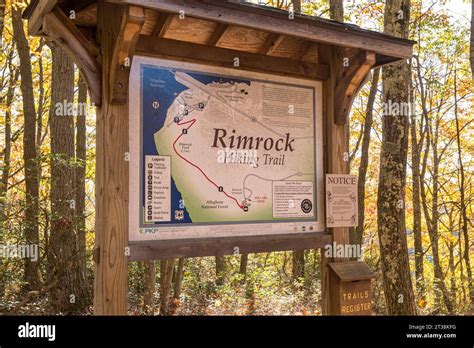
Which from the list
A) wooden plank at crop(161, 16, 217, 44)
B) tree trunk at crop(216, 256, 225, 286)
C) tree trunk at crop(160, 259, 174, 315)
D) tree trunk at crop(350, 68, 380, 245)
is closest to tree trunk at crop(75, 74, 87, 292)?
tree trunk at crop(160, 259, 174, 315)

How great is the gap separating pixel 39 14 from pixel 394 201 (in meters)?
4.98

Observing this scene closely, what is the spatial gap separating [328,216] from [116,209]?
2111 mm

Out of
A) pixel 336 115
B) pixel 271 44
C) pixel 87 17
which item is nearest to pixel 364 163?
pixel 336 115

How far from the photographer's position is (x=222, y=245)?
13.7ft

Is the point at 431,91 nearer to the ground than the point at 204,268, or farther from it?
farther from it

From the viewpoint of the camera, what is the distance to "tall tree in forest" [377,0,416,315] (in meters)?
6.82

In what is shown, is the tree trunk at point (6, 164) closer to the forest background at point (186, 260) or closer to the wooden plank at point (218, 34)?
the forest background at point (186, 260)

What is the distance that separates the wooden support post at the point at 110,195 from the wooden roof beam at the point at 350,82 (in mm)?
2184

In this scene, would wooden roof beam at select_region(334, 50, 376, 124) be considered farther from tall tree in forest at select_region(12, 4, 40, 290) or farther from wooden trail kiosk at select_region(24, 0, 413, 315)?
tall tree in forest at select_region(12, 4, 40, 290)

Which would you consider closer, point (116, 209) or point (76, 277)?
point (116, 209)

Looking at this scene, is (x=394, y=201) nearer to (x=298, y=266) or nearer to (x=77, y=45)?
(x=77, y=45)
